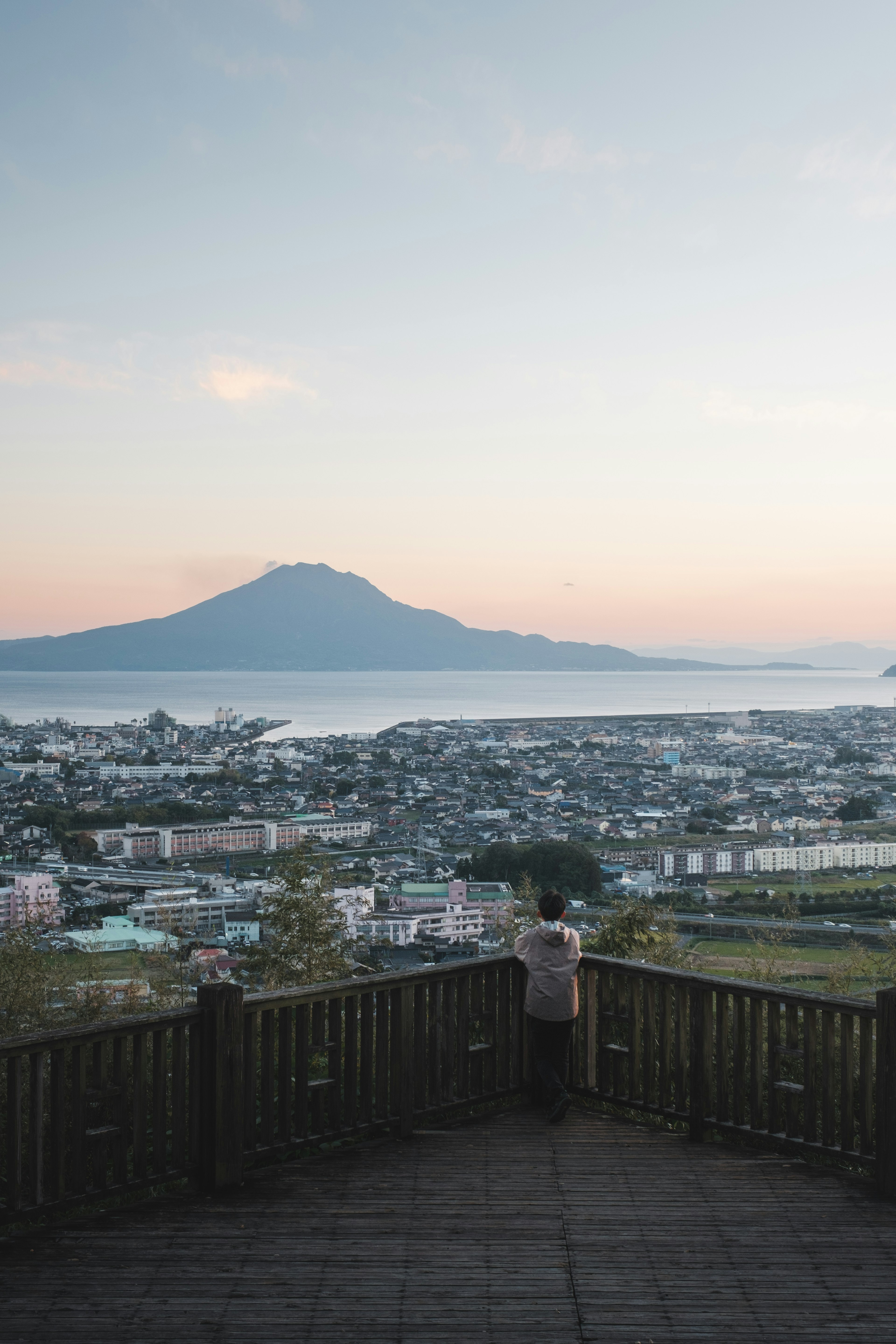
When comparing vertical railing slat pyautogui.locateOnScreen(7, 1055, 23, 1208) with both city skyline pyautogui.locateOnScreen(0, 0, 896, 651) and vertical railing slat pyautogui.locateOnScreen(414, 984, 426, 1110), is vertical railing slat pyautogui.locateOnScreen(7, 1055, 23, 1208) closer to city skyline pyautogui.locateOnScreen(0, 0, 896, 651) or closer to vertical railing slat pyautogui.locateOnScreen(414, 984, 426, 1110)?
vertical railing slat pyautogui.locateOnScreen(414, 984, 426, 1110)

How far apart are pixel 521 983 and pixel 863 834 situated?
30.0m

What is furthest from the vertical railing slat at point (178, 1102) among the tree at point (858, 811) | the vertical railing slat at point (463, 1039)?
the tree at point (858, 811)

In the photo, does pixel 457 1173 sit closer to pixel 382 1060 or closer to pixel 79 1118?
pixel 382 1060

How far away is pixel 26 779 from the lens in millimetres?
47188

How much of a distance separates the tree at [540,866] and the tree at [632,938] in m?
11.7

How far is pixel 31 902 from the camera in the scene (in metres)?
19.9

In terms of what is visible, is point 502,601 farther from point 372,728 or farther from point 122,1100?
point 122,1100

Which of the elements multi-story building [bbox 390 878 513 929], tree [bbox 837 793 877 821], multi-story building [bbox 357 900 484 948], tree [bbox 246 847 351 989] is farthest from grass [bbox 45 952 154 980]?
tree [bbox 837 793 877 821]

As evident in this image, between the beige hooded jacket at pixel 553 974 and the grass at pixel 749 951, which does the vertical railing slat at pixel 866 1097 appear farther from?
the grass at pixel 749 951

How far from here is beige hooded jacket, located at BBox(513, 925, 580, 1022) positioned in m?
5.19

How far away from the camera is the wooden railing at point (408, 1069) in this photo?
12.7 ft

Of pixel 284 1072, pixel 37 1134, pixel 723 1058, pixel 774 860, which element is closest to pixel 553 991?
pixel 723 1058

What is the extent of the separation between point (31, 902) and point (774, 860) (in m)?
21.7

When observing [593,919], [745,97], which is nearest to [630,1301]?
[593,919]
